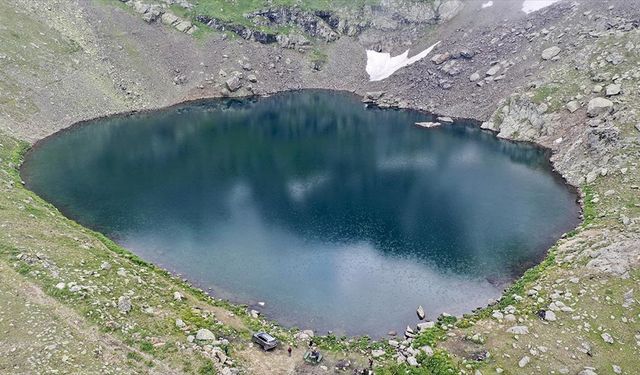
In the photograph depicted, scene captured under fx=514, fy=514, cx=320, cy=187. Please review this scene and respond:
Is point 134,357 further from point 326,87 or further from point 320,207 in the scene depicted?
point 326,87

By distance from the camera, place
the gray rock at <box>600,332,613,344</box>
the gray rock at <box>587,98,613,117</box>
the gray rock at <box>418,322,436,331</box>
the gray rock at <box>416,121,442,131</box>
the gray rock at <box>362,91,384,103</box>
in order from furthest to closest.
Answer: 1. the gray rock at <box>362,91,384,103</box>
2. the gray rock at <box>416,121,442,131</box>
3. the gray rock at <box>587,98,613,117</box>
4. the gray rock at <box>418,322,436,331</box>
5. the gray rock at <box>600,332,613,344</box>

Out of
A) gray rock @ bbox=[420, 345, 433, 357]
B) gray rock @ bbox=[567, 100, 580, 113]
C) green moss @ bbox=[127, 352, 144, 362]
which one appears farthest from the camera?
gray rock @ bbox=[567, 100, 580, 113]

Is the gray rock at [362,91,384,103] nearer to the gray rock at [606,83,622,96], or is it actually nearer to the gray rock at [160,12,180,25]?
the gray rock at [606,83,622,96]

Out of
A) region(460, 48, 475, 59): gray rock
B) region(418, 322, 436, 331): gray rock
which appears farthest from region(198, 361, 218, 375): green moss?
region(460, 48, 475, 59): gray rock

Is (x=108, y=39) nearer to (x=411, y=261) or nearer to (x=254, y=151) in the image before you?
(x=254, y=151)

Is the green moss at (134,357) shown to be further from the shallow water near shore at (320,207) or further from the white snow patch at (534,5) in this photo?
the white snow patch at (534,5)

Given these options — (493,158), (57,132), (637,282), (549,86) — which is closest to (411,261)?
(637,282)
